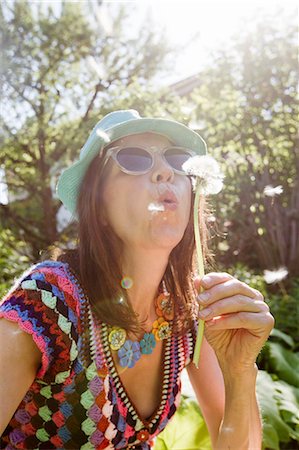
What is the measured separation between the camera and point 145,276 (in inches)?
70.1

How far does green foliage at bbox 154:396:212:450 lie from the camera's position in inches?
90.6

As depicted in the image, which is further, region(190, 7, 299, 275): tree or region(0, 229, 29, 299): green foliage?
region(190, 7, 299, 275): tree

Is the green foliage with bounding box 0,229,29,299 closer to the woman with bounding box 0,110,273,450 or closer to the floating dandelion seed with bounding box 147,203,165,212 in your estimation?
the woman with bounding box 0,110,273,450

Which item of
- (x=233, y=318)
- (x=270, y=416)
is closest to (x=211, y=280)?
(x=233, y=318)

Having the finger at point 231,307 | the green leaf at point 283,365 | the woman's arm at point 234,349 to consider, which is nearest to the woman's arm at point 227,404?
the woman's arm at point 234,349

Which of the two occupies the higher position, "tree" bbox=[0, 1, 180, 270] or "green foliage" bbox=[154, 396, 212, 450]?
"tree" bbox=[0, 1, 180, 270]

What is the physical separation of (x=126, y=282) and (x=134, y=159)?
16.3 inches

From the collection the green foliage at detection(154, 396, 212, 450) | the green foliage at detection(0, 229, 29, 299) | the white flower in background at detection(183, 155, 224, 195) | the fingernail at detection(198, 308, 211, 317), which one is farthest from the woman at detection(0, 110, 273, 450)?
the green foliage at detection(0, 229, 29, 299)

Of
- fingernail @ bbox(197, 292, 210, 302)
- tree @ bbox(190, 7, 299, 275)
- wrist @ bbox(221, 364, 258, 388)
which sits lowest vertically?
wrist @ bbox(221, 364, 258, 388)

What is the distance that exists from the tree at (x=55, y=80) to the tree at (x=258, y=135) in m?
0.97

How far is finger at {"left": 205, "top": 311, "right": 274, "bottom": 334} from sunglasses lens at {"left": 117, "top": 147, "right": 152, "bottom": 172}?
54 cm

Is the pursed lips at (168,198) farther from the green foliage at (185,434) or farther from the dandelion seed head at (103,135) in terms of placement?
the green foliage at (185,434)

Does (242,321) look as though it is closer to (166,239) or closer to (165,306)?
(166,239)

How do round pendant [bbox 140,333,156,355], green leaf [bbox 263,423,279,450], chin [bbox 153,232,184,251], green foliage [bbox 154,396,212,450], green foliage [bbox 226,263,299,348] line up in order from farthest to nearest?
green foliage [bbox 226,263,299,348]
green leaf [bbox 263,423,279,450]
green foliage [bbox 154,396,212,450]
round pendant [bbox 140,333,156,355]
chin [bbox 153,232,184,251]
